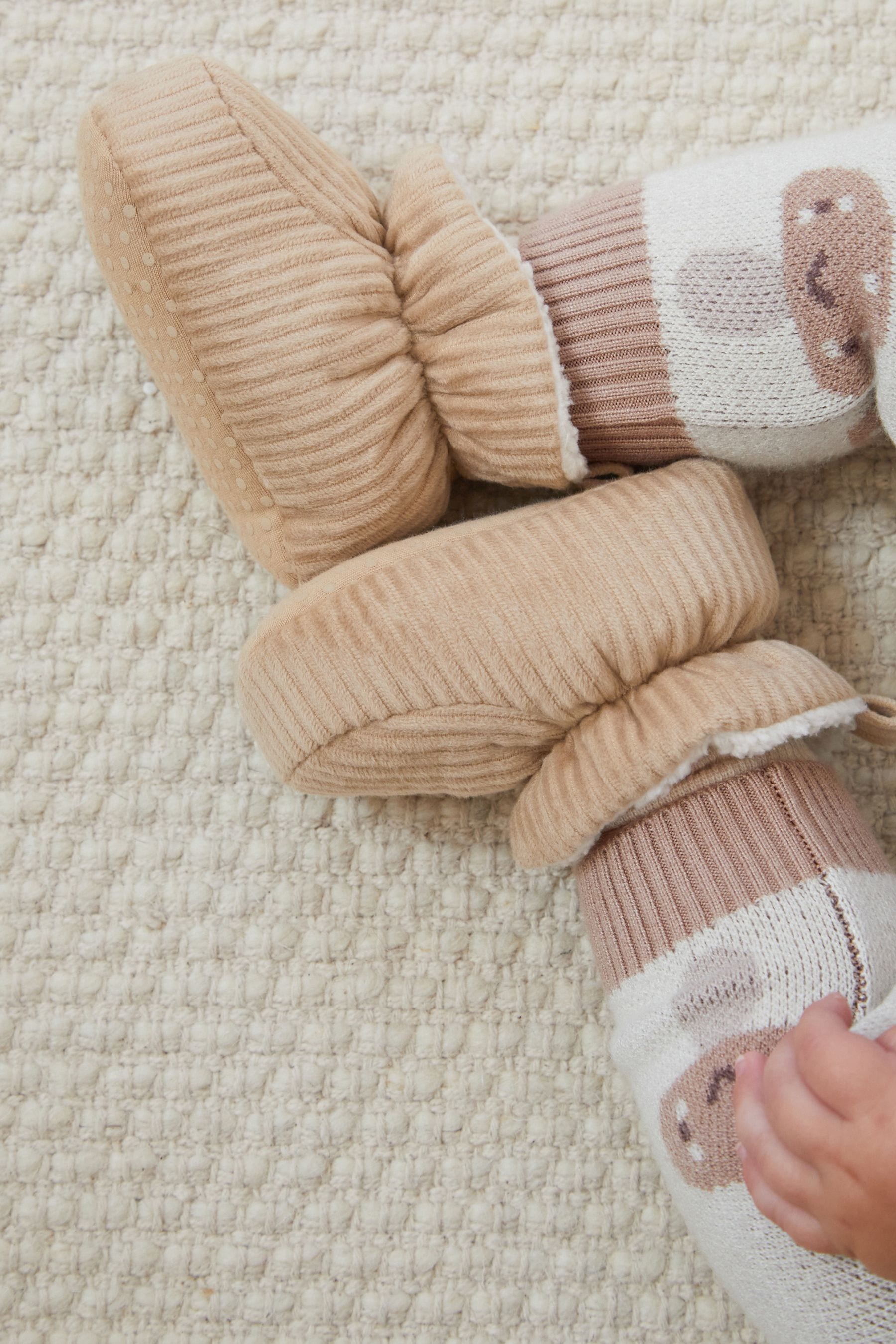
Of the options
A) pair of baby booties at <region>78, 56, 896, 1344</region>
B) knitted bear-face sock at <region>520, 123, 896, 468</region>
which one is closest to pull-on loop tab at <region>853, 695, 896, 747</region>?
pair of baby booties at <region>78, 56, 896, 1344</region>

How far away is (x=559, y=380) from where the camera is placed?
637mm

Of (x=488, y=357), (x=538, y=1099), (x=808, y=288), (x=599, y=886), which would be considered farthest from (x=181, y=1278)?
(x=808, y=288)

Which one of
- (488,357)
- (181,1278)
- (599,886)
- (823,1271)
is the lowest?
(181,1278)

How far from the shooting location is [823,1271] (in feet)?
1.86

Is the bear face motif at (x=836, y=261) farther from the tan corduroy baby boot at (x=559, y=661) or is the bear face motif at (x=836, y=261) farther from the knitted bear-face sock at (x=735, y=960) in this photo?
the knitted bear-face sock at (x=735, y=960)

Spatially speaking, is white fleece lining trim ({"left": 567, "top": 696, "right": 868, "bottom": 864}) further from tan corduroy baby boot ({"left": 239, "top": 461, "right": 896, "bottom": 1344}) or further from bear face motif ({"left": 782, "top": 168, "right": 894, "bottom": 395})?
bear face motif ({"left": 782, "top": 168, "right": 894, "bottom": 395})

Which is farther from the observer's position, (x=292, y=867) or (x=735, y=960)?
(x=292, y=867)

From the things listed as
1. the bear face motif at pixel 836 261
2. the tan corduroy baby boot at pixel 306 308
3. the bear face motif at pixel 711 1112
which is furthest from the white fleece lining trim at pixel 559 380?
the bear face motif at pixel 711 1112

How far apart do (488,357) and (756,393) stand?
0.16m

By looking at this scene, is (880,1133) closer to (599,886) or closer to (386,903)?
(599,886)

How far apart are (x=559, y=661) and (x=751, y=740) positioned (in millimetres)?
116

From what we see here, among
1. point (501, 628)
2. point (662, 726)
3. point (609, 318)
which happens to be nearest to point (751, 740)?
point (662, 726)

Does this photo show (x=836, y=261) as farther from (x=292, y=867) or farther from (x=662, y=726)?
(x=292, y=867)

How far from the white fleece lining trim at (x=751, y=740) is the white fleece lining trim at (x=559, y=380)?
0.19 metres
